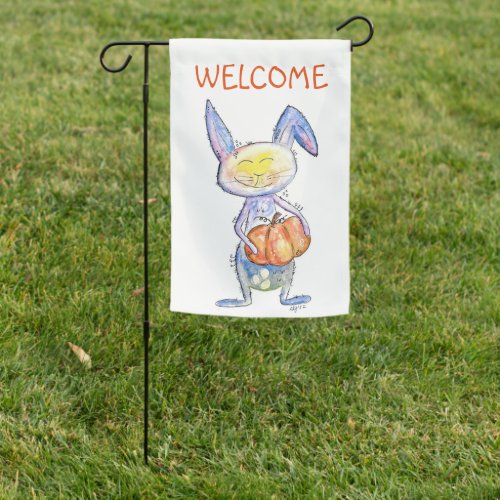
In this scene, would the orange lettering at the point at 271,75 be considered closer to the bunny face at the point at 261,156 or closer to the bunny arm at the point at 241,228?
the bunny face at the point at 261,156

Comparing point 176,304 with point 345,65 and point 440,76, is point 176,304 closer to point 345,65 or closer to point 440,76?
point 345,65

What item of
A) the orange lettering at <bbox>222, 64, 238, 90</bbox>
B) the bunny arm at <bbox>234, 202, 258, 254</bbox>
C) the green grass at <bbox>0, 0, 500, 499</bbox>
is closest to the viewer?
the orange lettering at <bbox>222, 64, 238, 90</bbox>

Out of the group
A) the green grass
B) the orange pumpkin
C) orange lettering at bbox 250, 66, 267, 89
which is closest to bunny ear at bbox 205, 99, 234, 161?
orange lettering at bbox 250, 66, 267, 89

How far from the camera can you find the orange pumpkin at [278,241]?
8.84ft

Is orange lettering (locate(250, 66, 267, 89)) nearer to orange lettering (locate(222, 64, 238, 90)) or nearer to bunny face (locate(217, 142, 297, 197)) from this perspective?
orange lettering (locate(222, 64, 238, 90))

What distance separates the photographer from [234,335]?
346cm

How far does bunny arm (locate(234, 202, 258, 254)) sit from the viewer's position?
267 centimetres

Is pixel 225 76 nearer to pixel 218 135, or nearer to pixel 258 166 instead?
pixel 218 135

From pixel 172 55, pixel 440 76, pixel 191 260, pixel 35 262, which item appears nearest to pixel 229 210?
pixel 191 260

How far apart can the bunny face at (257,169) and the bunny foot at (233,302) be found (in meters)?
0.36

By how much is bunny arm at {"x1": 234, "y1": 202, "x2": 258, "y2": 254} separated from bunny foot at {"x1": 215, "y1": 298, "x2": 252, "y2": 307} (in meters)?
0.17

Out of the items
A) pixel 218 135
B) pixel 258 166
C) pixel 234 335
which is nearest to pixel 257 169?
pixel 258 166

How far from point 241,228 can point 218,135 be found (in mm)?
315

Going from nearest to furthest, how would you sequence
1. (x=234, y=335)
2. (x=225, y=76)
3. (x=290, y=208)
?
(x=225, y=76) < (x=290, y=208) < (x=234, y=335)
